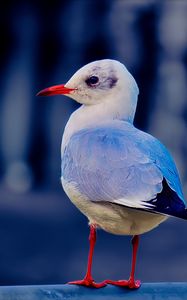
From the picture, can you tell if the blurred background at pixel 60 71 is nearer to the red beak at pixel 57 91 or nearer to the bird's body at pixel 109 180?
the red beak at pixel 57 91

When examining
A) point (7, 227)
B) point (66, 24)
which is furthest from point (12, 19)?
point (7, 227)

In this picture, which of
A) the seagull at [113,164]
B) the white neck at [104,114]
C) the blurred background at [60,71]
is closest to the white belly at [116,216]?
the seagull at [113,164]

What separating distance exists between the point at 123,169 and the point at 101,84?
34 cm

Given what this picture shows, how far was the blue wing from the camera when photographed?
230 centimetres

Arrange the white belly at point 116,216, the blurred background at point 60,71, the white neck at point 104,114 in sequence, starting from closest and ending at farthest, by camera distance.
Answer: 1. the white belly at point 116,216
2. the white neck at point 104,114
3. the blurred background at point 60,71

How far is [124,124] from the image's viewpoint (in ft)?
8.50

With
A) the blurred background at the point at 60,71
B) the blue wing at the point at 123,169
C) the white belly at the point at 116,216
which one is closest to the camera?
the blue wing at the point at 123,169

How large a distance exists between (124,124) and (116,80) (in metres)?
0.13

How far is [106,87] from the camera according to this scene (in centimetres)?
269

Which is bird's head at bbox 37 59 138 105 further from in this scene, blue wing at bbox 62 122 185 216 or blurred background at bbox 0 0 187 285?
blurred background at bbox 0 0 187 285

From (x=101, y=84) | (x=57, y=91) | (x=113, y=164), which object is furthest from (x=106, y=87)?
(x=113, y=164)

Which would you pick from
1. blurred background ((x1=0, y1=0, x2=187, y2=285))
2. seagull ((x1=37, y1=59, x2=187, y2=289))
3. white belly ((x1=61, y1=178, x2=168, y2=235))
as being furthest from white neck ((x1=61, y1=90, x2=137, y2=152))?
blurred background ((x1=0, y1=0, x2=187, y2=285))

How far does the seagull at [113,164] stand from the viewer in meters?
2.32

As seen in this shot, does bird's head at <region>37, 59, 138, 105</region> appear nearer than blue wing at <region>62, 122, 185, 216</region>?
No
